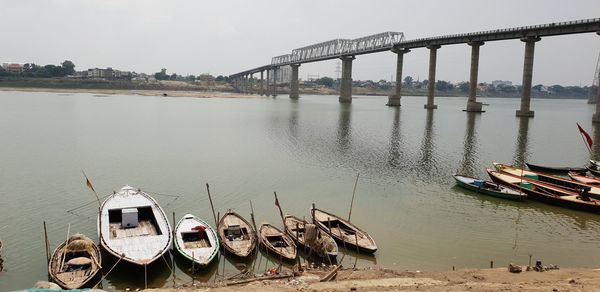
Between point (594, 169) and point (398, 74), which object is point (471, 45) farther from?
point (594, 169)

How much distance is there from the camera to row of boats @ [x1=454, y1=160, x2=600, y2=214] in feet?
101

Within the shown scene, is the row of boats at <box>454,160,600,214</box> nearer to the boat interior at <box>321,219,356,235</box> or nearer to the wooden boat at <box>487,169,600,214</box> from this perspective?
the wooden boat at <box>487,169,600,214</box>

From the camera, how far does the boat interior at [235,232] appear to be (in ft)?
72.1

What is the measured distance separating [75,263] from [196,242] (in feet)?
16.5

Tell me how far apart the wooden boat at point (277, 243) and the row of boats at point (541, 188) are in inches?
708

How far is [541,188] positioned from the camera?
1308 inches

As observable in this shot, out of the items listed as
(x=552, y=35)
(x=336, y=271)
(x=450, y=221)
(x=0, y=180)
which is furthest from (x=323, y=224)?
(x=552, y=35)

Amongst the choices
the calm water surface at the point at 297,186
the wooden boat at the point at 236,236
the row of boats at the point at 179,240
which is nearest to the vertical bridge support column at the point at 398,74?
the calm water surface at the point at 297,186

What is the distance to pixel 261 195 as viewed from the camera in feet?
107

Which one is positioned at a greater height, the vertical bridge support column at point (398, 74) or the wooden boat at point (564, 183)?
the vertical bridge support column at point (398, 74)

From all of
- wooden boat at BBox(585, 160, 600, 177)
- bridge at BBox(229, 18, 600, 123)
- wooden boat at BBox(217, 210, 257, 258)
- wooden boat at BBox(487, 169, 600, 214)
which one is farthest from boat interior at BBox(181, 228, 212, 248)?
bridge at BBox(229, 18, 600, 123)

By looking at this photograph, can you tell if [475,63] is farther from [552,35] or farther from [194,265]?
[194,265]

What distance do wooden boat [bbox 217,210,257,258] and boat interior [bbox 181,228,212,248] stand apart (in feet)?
2.32

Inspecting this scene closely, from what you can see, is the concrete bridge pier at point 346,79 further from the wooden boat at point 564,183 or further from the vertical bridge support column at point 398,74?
the wooden boat at point 564,183
